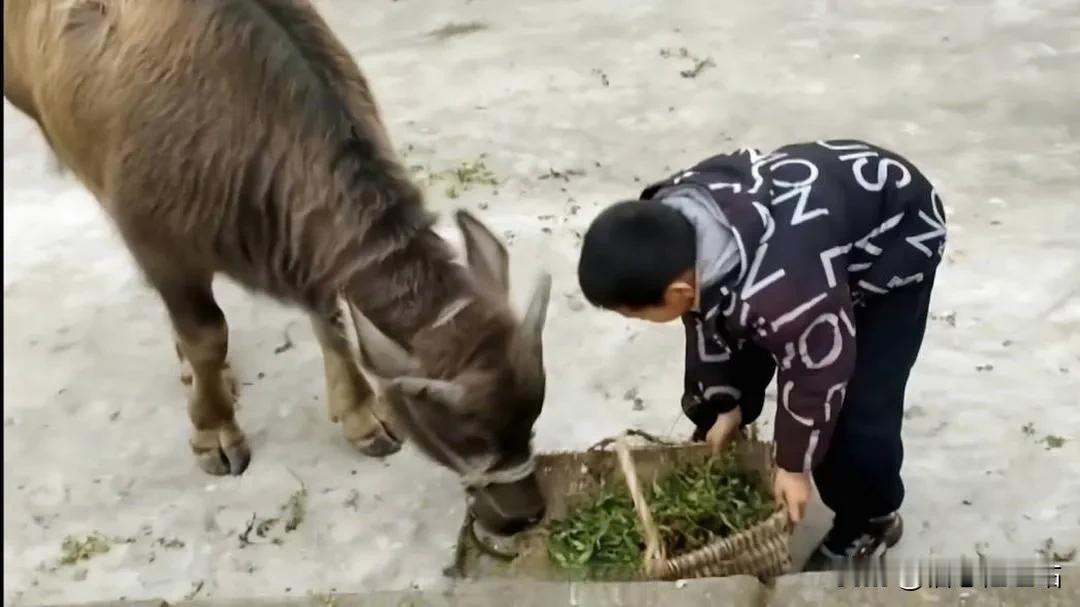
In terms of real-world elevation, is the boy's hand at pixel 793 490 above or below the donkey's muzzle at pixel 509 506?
above

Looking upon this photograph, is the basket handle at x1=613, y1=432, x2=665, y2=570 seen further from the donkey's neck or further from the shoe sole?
the shoe sole

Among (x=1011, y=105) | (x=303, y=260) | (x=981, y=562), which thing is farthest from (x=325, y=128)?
(x=1011, y=105)

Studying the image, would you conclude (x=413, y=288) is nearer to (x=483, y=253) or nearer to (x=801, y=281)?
(x=483, y=253)

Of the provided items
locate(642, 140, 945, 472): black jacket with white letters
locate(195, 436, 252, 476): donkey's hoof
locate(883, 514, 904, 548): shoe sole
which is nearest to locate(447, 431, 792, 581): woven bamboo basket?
locate(642, 140, 945, 472): black jacket with white letters

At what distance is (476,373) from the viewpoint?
2381 mm

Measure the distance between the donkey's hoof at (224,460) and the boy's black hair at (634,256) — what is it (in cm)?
164

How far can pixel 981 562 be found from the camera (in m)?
2.69

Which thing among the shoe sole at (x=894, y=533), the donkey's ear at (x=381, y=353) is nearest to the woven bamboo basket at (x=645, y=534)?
the shoe sole at (x=894, y=533)

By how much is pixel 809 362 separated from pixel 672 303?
0.28 meters

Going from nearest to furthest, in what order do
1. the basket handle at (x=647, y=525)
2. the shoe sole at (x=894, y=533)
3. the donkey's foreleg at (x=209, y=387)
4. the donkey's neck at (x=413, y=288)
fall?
the basket handle at (x=647, y=525)
the donkey's neck at (x=413, y=288)
the shoe sole at (x=894, y=533)
the donkey's foreleg at (x=209, y=387)

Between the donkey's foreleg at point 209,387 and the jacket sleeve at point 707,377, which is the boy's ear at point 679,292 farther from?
the donkey's foreleg at point 209,387

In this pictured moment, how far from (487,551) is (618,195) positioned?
6.45 ft

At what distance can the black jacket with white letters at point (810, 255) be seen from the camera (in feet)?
7.01

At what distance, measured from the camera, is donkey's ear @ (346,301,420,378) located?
242cm
